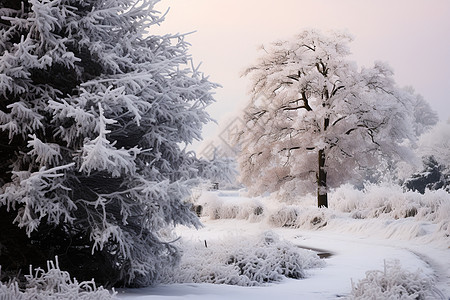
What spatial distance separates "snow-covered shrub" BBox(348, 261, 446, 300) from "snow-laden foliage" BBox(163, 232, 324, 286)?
2.47 metres

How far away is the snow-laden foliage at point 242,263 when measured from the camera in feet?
27.5

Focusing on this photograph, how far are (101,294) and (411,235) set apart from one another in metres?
12.2

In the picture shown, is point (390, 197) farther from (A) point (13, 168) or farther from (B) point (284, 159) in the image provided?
(A) point (13, 168)

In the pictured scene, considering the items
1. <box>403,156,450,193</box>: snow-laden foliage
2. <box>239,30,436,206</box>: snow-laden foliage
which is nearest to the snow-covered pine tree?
<box>239,30,436,206</box>: snow-laden foliage

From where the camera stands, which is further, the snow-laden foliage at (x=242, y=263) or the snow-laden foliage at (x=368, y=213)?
the snow-laden foliage at (x=368, y=213)

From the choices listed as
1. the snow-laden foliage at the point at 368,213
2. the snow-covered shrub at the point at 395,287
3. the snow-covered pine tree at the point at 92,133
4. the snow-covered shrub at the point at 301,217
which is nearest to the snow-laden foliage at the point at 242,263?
the snow-covered pine tree at the point at 92,133

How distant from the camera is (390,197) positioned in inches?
738

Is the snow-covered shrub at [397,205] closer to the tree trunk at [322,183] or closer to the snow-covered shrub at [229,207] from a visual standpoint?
the tree trunk at [322,183]

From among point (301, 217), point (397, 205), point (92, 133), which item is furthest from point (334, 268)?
point (301, 217)

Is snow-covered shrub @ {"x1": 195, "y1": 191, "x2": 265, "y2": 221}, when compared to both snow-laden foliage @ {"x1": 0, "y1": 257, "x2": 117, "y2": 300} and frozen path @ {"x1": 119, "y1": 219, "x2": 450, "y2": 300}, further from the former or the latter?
snow-laden foliage @ {"x1": 0, "y1": 257, "x2": 117, "y2": 300}

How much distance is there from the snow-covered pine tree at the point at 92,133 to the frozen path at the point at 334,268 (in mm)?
657

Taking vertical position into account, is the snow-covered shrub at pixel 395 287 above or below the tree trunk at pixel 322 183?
below

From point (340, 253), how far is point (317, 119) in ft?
31.5

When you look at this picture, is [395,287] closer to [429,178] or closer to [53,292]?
[53,292]
